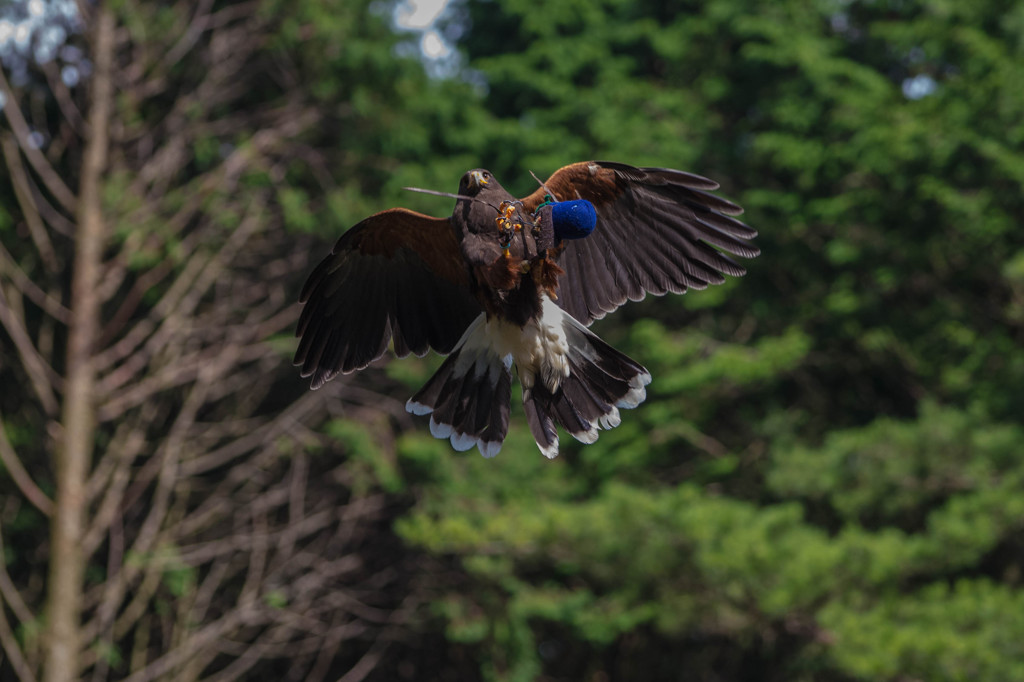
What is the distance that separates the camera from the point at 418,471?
925 cm

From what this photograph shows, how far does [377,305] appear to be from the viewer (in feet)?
9.72

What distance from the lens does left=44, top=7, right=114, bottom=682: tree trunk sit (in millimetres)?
7953

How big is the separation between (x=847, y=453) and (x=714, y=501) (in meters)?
1.02

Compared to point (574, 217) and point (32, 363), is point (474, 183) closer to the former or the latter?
point (574, 217)

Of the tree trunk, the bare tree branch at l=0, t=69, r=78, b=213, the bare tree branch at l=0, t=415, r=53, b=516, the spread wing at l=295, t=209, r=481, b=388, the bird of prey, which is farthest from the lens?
the bare tree branch at l=0, t=69, r=78, b=213

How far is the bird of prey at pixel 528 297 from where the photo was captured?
103 inches

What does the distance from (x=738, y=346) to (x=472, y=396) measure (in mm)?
7342

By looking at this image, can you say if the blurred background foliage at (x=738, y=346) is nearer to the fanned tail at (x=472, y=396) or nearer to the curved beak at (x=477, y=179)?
the fanned tail at (x=472, y=396)

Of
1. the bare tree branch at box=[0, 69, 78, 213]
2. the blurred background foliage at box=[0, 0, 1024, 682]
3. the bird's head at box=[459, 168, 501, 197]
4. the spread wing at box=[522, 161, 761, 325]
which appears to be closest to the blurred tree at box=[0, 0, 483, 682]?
the bare tree branch at box=[0, 69, 78, 213]

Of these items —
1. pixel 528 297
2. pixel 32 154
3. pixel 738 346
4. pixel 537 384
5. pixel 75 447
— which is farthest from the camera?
pixel 738 346

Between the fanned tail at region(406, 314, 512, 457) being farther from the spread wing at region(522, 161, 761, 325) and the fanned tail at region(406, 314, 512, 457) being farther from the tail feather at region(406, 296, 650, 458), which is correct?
the spread wing at region(522, 161, 761, 325)

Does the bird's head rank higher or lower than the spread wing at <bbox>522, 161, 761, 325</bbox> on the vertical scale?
lower

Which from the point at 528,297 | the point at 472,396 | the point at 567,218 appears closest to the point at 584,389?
the point at 472,396

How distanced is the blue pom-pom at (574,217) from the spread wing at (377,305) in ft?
2.05
